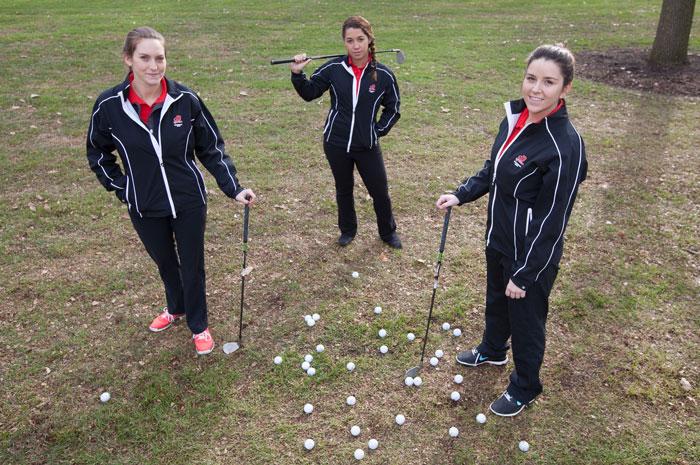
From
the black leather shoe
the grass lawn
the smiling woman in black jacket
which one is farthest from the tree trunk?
the smiling woman in black jacket

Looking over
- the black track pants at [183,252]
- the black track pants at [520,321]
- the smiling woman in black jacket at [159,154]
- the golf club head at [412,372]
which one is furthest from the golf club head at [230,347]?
the black track pants at [520,321]

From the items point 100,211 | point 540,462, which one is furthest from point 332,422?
point 100,211

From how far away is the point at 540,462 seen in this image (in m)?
3.82

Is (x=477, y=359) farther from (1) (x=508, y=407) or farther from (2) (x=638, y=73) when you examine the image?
(2) (x=638, y=73)

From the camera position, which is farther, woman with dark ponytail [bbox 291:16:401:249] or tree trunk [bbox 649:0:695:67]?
tree trunk [bbox 649:0:695:67]

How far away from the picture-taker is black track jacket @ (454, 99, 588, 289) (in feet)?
10.5

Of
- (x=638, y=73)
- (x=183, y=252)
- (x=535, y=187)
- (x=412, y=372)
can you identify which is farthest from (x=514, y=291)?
(x=638, y=73)

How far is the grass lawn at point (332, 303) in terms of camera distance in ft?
13.2

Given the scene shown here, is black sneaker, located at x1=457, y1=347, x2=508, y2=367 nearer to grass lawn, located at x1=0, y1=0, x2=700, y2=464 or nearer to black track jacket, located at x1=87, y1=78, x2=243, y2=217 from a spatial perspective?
grass lawn, located at x1=0, y1=0, x2=700, y2=464

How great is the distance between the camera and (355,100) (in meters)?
5.29

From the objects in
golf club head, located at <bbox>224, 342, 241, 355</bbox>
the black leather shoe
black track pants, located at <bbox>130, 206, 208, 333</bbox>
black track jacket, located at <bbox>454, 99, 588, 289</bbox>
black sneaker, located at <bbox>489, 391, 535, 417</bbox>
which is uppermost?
black track jacket, located at <bbox>454, 99, 588, 289</bbox>

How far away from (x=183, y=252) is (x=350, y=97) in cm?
228

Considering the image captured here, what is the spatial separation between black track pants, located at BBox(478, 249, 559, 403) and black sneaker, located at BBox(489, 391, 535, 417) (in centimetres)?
4

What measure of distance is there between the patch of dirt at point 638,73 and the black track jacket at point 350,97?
750 centimetres
